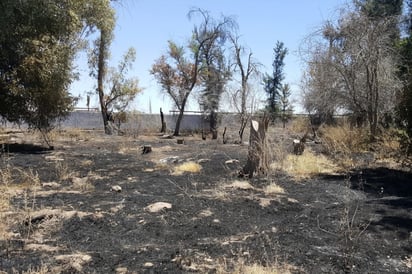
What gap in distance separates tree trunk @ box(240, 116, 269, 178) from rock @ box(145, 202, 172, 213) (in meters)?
3.39

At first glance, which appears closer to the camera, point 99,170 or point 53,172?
point 53,172

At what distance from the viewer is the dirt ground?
4.04m

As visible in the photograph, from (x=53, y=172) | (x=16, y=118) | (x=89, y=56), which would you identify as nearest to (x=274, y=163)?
(x=53, y=172)

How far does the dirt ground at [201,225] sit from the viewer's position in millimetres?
4043

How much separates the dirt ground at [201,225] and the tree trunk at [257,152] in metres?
0.38

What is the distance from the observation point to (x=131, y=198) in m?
6.81

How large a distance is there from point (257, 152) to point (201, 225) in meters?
4.28

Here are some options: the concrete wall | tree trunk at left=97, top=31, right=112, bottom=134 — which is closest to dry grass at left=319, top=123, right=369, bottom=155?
the concrete wall

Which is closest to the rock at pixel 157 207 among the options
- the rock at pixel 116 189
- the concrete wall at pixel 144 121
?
the rock at pixel 116 189

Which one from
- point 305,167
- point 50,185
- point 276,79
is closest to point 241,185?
point 305,167

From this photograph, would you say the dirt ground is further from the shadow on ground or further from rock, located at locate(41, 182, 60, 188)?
the shadow on ground

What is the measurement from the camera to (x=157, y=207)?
6066 mm

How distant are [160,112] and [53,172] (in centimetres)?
2281

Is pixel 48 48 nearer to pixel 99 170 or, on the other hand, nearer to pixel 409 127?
pixel 99 170
